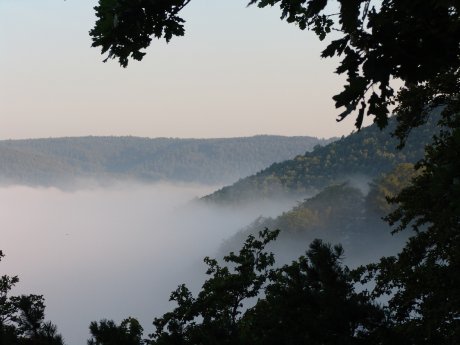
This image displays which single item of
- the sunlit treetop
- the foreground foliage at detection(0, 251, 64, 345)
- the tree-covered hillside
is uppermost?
the sunlit treetop

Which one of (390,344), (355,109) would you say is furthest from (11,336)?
(355,109)

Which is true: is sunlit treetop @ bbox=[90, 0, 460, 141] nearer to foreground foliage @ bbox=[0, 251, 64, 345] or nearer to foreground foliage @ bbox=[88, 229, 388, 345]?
foreground foliage @ bbox=[88, 229, 388, 345]

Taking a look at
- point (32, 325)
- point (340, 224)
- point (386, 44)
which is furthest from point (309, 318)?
point (340, 224)

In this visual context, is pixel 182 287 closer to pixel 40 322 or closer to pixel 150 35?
pixel 40 322

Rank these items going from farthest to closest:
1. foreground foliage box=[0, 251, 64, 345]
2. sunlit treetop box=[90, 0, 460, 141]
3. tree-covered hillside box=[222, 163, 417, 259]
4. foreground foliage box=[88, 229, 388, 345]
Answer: tree-covered hillside box=[222, 163, 417, 259], foreground foliage box=[0, 251, 64, 345], foreground foliage box=[88, 229, 388, 345], sunlit treetop box=[90, 0, 460, 141]

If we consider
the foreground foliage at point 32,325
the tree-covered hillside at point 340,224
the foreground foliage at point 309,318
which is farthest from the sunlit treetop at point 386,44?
the tree-covered hillside at point 340,224

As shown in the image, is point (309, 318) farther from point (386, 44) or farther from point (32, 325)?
point (386, 44)

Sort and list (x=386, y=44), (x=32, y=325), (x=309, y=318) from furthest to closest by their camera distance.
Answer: (x=32, y=325) < (x=309, y=318) < (x=386, y=44)

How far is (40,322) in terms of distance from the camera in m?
21.9

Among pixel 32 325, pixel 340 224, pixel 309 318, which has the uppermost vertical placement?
pixel 309 318

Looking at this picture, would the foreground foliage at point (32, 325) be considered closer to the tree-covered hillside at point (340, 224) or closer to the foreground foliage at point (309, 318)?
the foreground foliage at point (309, 318)

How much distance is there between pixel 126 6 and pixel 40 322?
19.0 metres

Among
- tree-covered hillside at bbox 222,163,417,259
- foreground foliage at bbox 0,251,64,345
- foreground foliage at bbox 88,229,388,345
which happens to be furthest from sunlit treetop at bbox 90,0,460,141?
tree-covered hillside at bbox 222,163,417,259

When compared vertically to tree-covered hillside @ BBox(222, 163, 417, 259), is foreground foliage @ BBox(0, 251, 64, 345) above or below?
above
